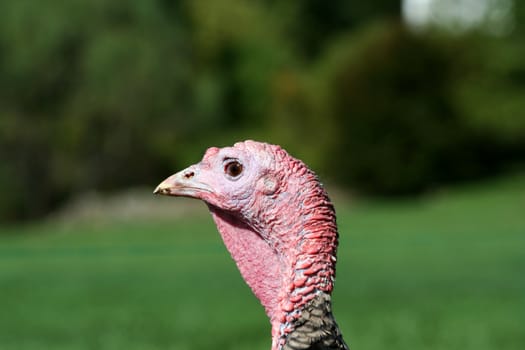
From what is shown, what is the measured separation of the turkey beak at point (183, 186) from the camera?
199 cm

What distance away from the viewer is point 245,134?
36.9 m

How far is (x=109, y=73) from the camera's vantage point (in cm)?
2920

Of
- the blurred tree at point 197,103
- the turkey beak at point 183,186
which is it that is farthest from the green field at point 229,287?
the blurred tree at point 197,103

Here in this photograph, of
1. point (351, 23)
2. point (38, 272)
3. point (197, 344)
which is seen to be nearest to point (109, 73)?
point (38, 272)

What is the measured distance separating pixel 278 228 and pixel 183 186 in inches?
10.7

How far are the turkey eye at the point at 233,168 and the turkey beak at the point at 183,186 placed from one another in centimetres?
6

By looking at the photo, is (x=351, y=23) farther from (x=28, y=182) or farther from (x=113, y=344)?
(x=113, y=344)

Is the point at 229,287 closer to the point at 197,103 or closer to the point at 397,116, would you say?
the point at 397,116

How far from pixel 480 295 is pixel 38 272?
7.52 m

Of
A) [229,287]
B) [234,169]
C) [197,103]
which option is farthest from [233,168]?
[197,103]

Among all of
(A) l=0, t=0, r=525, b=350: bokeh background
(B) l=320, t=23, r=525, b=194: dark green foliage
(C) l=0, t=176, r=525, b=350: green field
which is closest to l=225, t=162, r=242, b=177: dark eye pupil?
(C) l=0, t=176, r=525, b=350: green field

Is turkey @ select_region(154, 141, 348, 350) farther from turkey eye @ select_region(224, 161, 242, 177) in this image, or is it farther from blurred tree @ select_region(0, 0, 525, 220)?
blurred tree @ select_region(0, 0, 525, 220)

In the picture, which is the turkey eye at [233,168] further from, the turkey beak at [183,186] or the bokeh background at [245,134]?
the bokeh background at [245,134]

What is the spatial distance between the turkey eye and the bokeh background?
8.98 meters
